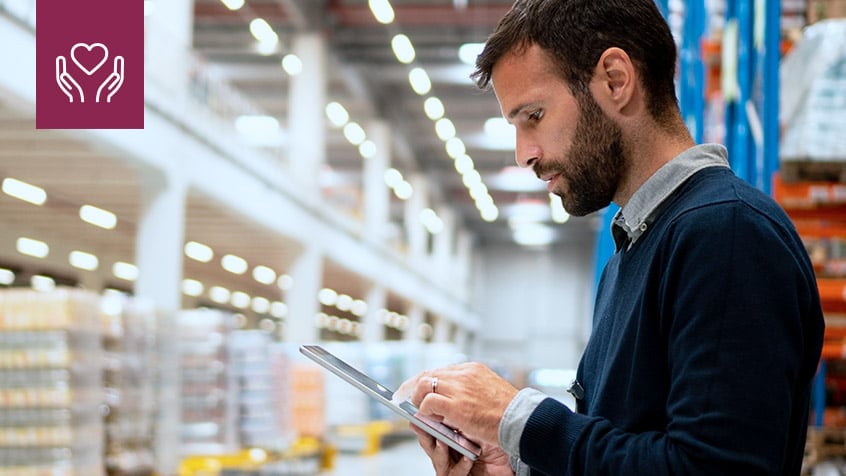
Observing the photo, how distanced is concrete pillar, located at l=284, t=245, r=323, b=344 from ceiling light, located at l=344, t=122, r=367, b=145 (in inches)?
342

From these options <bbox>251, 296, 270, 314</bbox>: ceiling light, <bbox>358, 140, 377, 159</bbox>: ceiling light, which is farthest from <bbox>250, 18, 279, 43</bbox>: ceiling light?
<bbox>251, 296, 270, 314</bbox>: ceiling light

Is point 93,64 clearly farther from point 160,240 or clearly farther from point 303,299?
point 303,299

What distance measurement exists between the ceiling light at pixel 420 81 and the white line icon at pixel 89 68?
24.0m

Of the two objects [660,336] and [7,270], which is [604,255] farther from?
[7,270]

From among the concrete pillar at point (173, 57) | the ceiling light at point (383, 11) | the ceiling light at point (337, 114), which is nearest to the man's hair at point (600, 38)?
the concrete pillar at point (173, 57)

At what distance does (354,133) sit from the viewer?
3256cm

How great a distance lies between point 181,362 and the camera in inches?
525

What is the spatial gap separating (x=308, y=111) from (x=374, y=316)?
862 cm

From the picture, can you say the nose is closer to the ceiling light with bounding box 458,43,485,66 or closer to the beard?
the beard

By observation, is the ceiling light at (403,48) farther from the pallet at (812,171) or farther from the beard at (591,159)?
the beard at (591,159)

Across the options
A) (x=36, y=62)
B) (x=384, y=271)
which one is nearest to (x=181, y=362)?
(x=36, y=62)

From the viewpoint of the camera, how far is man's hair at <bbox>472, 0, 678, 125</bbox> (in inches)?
66.1

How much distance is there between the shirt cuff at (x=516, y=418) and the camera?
1.61 meters

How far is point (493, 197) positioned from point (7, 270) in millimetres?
21195
